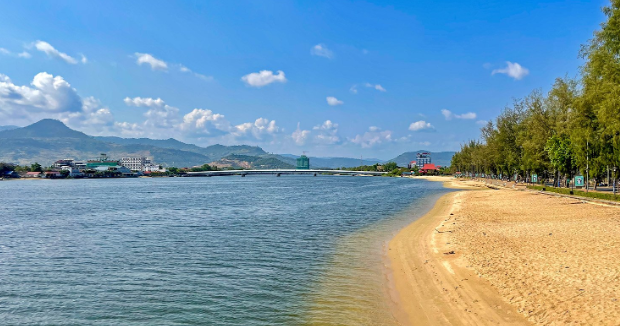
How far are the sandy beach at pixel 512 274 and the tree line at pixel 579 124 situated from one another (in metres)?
17.9

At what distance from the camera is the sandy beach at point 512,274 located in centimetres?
1234

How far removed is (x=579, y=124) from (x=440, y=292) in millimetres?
48144

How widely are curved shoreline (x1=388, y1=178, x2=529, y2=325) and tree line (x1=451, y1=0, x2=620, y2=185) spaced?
1150 inches

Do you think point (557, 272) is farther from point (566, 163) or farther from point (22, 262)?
point (566, 163)

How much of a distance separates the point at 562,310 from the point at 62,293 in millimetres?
19369

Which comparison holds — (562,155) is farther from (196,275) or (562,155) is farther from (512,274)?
(196,275)

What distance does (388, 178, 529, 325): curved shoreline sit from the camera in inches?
504

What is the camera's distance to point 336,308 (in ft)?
48.4

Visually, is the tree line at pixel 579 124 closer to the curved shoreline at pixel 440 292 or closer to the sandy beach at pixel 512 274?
the sandy beach at pixel 512 274

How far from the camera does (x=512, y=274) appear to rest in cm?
1647

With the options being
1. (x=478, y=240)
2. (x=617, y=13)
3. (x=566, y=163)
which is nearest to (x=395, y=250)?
(x=478, y=240)

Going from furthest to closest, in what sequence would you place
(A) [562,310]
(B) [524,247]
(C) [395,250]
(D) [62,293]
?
1. (C) [395,250]
2. (B) [524,247]
3. (D) [62,293]
4. (A) [562,310]

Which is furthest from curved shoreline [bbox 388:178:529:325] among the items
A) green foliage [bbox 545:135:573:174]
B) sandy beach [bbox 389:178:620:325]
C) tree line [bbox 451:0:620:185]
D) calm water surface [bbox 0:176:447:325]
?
green foliage [bbox 545:135:573:174]

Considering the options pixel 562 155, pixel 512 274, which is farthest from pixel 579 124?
pixel 512 274
